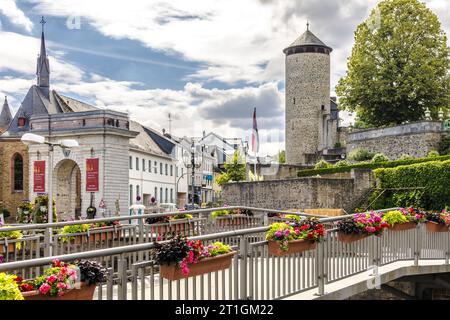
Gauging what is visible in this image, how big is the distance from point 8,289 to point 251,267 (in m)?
3.58

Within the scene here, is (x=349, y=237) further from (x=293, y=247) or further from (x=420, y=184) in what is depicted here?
(x=420, y=184)

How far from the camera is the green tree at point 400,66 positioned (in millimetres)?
51781

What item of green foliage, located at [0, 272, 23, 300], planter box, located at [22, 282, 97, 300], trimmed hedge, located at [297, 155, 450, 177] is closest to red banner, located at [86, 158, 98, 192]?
trimmed hedge, located at [297, 155, 450, 177]

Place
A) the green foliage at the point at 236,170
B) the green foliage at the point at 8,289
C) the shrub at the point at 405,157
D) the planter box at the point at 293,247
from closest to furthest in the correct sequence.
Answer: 1. the green foliage at the point at 8,289
2. the planter box at the point at 293,247
3. the shrub at the point at 405,157
4. the green foliage at the point at 236,170

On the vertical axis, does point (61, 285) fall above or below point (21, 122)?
below

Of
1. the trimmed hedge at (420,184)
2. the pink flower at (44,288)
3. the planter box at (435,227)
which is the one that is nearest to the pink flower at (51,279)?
the pink flower at (44,288)

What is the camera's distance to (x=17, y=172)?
60312 millimetres

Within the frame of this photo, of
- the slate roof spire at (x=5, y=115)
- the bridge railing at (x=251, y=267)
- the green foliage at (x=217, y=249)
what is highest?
the slate roof spire at (x=5, y=115)

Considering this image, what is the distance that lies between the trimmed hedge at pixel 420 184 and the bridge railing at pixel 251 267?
21.0m

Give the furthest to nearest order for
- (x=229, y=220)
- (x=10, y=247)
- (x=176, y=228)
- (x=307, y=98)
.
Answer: (x=307, y=98) < (x=229, y=220) < (x=176, y=228) < (x=10, y=247)

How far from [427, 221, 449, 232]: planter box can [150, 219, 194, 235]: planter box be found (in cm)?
522

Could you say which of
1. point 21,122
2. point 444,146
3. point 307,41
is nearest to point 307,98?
point 307,41

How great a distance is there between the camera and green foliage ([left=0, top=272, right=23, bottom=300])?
5332 mm

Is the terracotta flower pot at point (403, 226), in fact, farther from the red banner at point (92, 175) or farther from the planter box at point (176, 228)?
the red banner at point (92, 175)
